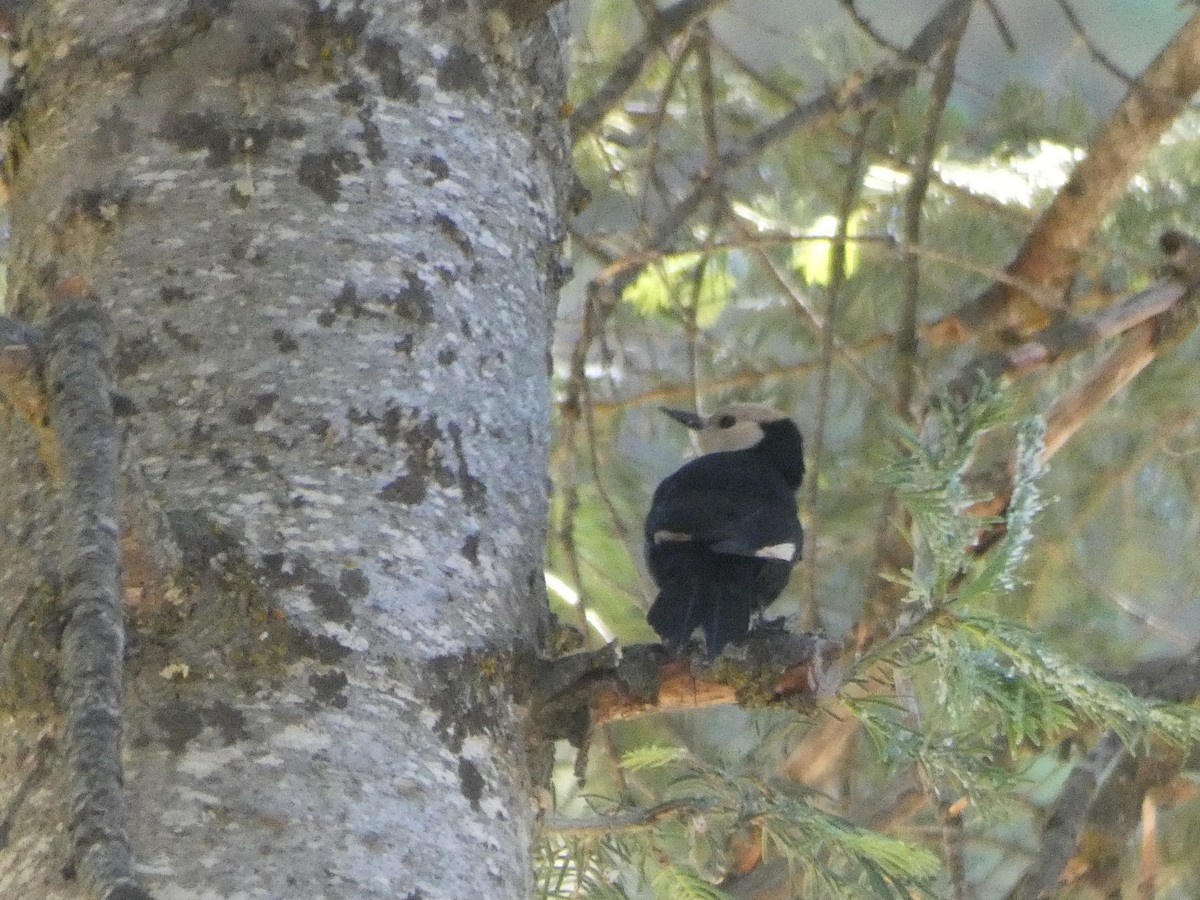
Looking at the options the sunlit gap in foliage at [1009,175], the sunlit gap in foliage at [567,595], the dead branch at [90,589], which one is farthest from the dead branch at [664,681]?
the sunlit gap in foliage at [1009,175]

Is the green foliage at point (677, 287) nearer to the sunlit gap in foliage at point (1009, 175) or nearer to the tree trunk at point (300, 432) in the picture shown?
the sunlit gap in foliage at point (1009, 175)

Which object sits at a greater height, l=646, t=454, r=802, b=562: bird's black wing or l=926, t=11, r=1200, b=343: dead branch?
l=926, t=11, r=1200, b=343: dead branch

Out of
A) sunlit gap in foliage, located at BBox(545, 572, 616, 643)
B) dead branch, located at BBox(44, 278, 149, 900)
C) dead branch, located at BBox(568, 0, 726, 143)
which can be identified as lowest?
sunlit gap in foliage, located at BBox(545, 572, 616, 643)

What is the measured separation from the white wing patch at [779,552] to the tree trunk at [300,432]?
20.7 inches

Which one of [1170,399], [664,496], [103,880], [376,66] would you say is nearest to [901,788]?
[664,496]

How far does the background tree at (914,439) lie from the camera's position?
155 cm

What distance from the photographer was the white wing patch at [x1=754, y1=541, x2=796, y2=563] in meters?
2.03

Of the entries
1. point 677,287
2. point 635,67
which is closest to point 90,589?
point 635,67

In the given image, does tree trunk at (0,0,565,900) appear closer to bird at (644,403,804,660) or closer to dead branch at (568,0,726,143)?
bird at (644,403,804,660)

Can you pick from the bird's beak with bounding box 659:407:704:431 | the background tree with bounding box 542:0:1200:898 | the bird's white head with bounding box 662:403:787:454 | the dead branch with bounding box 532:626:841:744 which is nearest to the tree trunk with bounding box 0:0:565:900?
the dead branch with bounding box 532:626:841:744

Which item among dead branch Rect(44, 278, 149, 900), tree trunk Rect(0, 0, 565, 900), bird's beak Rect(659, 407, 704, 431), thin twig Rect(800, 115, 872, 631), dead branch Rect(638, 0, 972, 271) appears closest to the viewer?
dead branch Rect(44, 278, 149, 900)

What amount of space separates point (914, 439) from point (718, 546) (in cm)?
59

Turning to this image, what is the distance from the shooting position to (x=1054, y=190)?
287cm

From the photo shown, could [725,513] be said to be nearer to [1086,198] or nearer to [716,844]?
[716,844]
